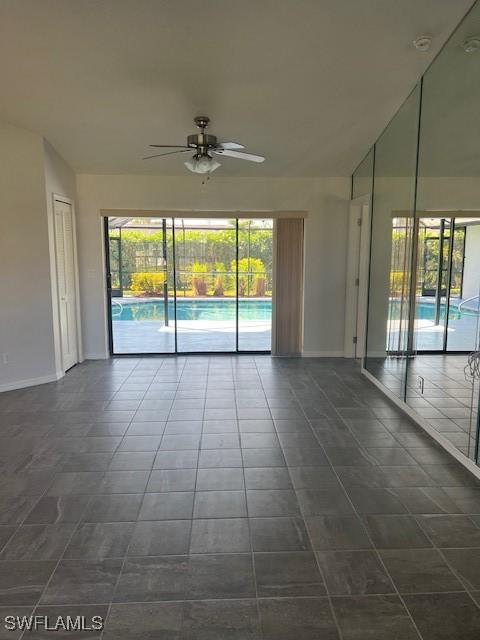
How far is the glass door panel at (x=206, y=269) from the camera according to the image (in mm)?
6344

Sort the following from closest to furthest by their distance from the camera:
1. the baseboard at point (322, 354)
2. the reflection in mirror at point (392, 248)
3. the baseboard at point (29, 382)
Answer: the reflection in mirror at point (392, 248)
the baseboard at point (29, 382)
the baseboard at point (322, 354)

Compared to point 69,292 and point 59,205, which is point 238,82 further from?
point 69,292

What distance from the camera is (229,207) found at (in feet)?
19.8

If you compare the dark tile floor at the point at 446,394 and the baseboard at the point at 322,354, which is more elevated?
the dark tile floor at the point at 446,394

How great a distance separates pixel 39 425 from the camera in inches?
151

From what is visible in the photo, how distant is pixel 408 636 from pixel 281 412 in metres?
2.44

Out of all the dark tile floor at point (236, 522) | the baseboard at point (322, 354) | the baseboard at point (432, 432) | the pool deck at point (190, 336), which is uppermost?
the pool deck at point (190, 336)

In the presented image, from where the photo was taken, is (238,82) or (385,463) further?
(238,82)

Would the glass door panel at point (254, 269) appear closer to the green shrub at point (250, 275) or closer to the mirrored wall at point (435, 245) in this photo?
the green shrub at point (250, 275)

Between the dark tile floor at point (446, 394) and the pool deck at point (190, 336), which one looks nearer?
the dark tile floor at point (446, 394)

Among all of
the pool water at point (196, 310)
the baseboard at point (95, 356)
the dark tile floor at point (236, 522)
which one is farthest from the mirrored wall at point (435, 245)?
the baseboard at point (95, 356)

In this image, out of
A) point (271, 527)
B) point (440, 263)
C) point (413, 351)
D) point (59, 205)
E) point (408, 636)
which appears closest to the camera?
point (408, 636)

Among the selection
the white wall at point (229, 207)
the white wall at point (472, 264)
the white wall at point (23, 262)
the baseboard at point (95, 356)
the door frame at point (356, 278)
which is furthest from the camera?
the baseboard at point (95, 356)

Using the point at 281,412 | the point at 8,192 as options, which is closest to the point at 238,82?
the point at 8,192
